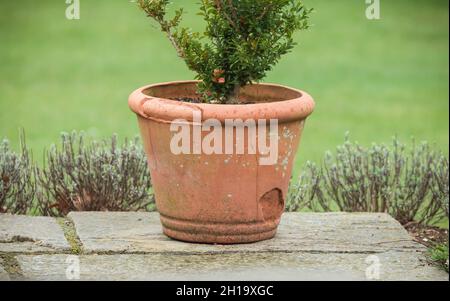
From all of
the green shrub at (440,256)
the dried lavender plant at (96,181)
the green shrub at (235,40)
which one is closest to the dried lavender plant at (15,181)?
the dried lavender plant at (96,181)

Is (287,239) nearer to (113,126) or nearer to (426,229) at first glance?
(426,229)

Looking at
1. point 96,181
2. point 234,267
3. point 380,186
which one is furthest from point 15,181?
point 380,186

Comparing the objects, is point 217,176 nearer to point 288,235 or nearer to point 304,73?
point 288,235

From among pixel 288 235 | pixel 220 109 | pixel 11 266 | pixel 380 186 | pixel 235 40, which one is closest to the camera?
pixel 11 266

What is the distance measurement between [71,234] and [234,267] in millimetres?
1005

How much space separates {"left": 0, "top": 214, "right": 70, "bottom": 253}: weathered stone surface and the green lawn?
3098 mm

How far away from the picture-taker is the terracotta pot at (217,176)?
4195 mm

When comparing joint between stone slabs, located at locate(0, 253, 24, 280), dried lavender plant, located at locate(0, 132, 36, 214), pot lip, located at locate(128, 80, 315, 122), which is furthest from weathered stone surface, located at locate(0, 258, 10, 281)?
dried lavender plant, located at locate(0, 132, 36, 214)

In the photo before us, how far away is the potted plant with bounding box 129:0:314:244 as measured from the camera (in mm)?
4180

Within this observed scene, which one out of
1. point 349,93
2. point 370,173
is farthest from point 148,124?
point 349,93

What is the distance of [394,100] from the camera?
9.88 m

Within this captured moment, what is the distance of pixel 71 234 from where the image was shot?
4.54 m

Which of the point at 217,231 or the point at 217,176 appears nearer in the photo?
the point at 217,176

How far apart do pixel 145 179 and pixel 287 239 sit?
1.37 meters
